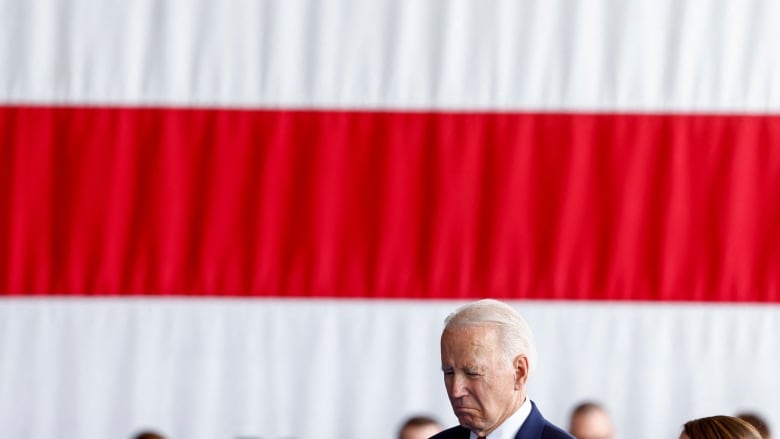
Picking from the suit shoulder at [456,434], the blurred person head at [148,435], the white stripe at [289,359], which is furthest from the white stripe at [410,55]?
the suit shoulder at [456,434]

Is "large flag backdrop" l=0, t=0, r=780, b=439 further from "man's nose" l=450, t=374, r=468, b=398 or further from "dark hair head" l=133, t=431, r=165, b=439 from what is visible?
"man's nose" l=450, t=374, r=468, b=398

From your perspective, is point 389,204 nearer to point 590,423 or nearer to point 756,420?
point 590,423

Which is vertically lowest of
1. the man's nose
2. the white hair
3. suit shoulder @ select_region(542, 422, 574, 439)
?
suit shoulder @ select_region(542, 422, 574, 439)

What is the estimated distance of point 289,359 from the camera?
3770mm

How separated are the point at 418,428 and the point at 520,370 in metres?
1.54

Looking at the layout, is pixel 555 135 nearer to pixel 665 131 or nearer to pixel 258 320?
pixel 665 131

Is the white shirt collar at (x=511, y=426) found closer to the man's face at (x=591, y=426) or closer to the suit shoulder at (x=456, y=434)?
the suit shoulder at (x=456, y=434)

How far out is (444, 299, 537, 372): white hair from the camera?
6.64 ft

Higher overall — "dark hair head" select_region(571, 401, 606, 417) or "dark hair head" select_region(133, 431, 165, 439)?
"dark hair head" select_region(571, 401, 606, 417)

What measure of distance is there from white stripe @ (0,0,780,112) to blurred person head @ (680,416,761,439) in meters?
1.88

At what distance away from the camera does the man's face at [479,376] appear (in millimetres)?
2008

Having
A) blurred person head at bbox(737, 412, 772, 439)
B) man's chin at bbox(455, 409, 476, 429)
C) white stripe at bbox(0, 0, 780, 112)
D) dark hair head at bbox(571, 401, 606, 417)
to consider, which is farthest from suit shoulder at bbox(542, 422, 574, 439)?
white stripe at bbox(0, 0, 780, 112)

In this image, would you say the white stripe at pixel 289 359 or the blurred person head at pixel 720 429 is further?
the white stripe at pixel 289 359

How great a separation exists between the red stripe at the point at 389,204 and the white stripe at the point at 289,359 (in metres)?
0.06
